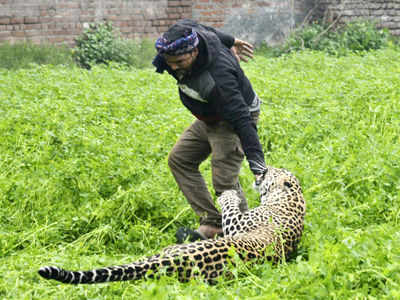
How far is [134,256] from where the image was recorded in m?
4.27

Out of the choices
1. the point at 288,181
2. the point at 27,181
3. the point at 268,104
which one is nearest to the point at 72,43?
the point at 268,104

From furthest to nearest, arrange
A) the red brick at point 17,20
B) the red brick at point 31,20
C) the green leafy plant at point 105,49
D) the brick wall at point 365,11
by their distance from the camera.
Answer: the brick wall at point 365,11 < the green leafy plant at point 105,49 < the red brick at point 31,20 < the red brick at point 17,20

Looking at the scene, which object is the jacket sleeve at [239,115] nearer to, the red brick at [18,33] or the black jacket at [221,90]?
the black jacket at [221,90]

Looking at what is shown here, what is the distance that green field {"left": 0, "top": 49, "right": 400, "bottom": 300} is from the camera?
327 cm

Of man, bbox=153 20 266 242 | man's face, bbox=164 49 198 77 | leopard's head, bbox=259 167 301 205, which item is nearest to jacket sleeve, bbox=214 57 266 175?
man, bbox=153 20 266 242

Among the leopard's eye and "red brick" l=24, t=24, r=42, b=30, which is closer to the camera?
the leopard's eye

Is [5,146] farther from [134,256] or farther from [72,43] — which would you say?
[72,43]

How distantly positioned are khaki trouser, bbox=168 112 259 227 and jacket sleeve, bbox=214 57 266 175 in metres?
0.37

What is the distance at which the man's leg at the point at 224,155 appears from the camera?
4.49m

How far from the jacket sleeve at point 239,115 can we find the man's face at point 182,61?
0.20 m

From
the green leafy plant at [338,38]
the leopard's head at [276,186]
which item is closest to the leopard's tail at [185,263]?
the leopard's head at [276,186]

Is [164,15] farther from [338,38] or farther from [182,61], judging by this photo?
→ [182,61]

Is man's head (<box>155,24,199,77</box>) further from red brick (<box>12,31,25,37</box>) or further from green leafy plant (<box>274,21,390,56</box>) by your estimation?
A: green leafy plant (<box>274,21,390,56</box>)

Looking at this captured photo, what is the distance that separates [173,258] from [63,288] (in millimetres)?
741
